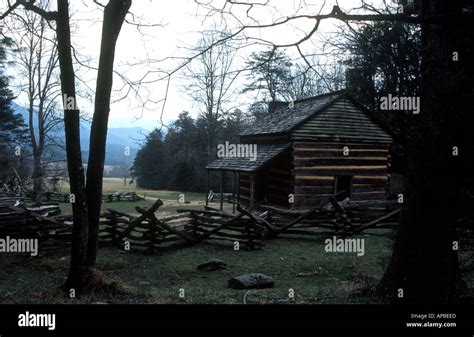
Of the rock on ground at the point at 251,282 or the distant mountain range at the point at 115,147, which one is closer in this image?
the distant mountain range at the point at 115,147

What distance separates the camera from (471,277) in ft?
26.5

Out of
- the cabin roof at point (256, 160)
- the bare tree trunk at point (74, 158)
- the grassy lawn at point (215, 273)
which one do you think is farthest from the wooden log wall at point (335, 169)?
the bare tree trunk at point (74, 158)

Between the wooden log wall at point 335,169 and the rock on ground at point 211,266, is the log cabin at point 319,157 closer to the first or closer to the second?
the wooden log wall at point 335,169

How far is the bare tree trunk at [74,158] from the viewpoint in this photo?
646 centimetres

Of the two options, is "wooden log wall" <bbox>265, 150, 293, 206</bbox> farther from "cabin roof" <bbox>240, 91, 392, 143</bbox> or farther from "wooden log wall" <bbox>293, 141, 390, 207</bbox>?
"cabin roof" <bbox>240, 91, 392, 143</bbox>

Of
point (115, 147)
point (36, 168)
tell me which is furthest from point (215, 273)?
point (115, 147)

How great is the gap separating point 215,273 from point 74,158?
4540mm

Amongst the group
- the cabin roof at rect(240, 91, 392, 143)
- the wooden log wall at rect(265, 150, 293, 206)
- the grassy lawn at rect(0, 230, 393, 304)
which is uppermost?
the cabin roof at rect(240, 91, 392, 143)

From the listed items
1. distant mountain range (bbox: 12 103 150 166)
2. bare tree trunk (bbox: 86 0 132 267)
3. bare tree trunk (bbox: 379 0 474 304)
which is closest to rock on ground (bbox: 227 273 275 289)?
bare tree trunk (bbox: 86 0 132 267)

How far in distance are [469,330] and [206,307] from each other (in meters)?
2.84

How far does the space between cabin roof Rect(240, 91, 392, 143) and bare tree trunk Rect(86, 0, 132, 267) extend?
38.6 ft

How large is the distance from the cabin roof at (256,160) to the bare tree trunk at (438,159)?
1200 centimetres

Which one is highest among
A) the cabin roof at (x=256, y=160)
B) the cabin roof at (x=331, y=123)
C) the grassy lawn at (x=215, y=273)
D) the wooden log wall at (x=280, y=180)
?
the cabin roof at (x=331, y=123)

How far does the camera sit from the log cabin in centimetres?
1792
